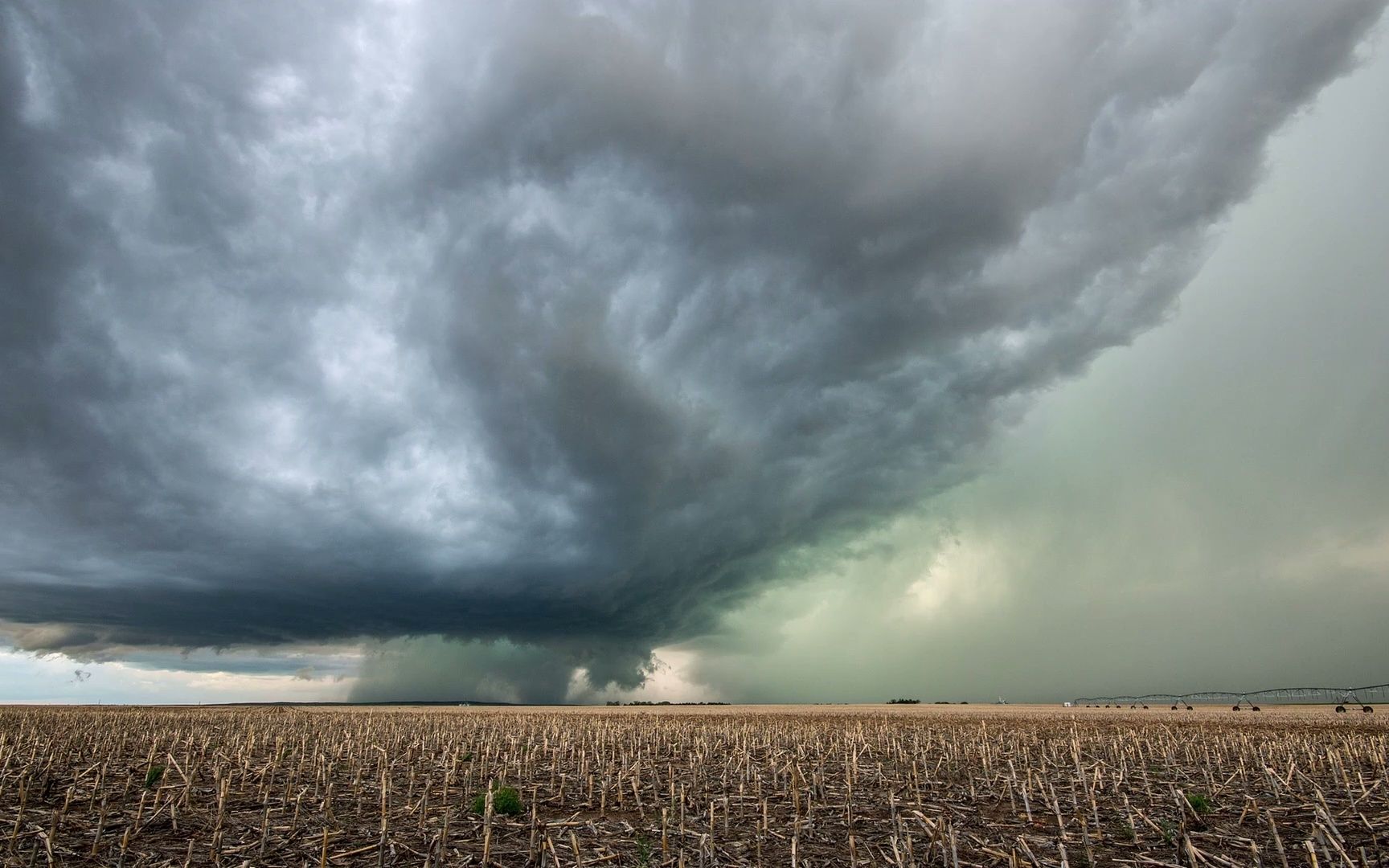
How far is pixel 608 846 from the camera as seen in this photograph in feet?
59.9

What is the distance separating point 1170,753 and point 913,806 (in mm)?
24610

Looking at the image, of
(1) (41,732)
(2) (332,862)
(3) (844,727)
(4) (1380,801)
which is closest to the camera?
(2) (332,862)

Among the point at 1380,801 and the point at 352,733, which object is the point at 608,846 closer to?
the point at 1380,801

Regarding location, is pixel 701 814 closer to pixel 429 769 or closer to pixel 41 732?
pixel 429 769

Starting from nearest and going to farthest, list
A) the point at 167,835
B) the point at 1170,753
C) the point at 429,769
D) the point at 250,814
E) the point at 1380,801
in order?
the point at 167,835
the point at 250,814
the point at 1380,801
the point at 429,769
the point at 1170,753

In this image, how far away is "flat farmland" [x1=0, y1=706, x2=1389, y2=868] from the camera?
17.4 metres

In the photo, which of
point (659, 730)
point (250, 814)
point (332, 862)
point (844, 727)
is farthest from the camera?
point (844, 727)

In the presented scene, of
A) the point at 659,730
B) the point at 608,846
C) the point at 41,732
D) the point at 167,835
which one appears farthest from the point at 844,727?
the point at 41,732

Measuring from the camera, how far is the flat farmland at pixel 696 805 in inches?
685

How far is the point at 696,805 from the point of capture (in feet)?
78.3

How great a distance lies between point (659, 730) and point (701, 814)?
33246 millimetres

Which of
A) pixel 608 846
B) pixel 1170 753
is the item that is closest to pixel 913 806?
pixel 608 846

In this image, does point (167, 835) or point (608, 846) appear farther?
point (167, 835)

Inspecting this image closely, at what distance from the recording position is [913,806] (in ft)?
75.4
